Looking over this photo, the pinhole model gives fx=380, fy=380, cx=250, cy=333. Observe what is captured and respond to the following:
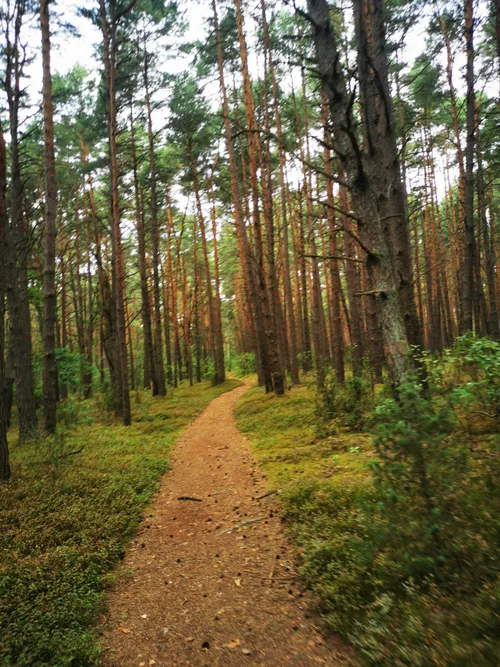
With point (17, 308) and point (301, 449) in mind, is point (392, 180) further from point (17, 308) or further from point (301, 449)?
point (17, 308)

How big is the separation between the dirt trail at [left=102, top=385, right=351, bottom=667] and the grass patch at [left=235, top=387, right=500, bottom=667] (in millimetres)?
275

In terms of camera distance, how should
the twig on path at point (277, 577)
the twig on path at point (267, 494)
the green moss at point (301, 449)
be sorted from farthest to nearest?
1. the twig on path at point (267, 494)
2. the green moss at point (301, 449)
3. the twig on path at point (277, 577)

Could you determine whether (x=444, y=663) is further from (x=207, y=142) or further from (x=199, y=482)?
(x=207, y=142)

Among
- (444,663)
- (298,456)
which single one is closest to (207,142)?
(298,456)

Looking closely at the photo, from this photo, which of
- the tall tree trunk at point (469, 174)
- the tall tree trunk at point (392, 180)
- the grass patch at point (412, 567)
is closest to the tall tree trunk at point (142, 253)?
the tall tree trunk at point (392, 180)

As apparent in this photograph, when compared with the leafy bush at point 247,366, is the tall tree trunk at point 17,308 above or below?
above

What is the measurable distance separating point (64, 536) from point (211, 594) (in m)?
1.97

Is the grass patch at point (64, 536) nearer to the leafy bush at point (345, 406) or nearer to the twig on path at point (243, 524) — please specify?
the twig on path at point (243, 524)

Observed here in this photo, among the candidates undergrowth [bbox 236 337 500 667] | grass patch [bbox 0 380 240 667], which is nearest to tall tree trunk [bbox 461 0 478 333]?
undergrowth [bbox 236 337 500 667]

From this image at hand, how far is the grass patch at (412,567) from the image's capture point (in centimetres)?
210

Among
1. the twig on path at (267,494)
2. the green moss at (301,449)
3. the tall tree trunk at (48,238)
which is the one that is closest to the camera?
the green moss at (301,449)

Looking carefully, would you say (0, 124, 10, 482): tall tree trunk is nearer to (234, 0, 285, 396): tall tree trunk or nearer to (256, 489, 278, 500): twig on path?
(256, 489, 278, 500): twig on path

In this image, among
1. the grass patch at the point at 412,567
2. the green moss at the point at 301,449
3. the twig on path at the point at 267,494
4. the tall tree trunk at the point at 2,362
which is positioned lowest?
the twig on path at the point at 267,494

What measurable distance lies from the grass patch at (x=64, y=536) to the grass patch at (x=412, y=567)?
188 centimetres
